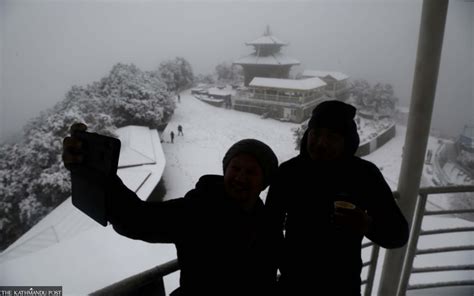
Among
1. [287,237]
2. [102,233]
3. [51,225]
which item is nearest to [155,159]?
[51,225]

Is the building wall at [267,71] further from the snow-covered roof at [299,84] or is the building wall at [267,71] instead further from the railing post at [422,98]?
the railing post at [422,98]

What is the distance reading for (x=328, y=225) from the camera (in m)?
0.55

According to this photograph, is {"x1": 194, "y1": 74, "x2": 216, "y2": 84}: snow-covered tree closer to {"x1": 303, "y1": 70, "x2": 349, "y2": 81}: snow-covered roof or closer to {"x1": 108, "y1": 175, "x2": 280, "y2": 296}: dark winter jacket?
{"x1": 303, "y1": 70, "x2": 349, "y2": 81}: snow-covered roof

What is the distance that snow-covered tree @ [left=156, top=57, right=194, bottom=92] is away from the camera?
13.2ft

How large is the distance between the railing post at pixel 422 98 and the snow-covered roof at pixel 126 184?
7.30 feet

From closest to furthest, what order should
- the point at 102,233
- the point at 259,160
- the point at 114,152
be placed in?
the point at 114,152 → the point at 259,160 → the point at 102,233

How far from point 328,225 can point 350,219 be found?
112 millimetres

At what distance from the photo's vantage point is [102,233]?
111 cm

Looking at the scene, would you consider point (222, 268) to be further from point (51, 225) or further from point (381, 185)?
point (51, 225)

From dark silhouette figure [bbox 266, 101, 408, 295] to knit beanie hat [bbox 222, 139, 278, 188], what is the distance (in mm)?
109

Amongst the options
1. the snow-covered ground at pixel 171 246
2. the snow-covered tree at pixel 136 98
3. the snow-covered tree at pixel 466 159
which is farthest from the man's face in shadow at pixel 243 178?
the snow-covered tree at pixel 136 98

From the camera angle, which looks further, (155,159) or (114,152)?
(155,159)

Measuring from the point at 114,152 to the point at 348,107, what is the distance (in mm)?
433

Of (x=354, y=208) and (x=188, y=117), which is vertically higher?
(x=354, y=208)
